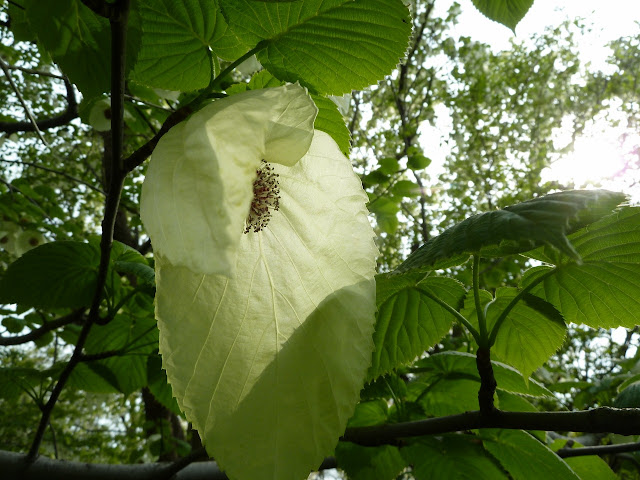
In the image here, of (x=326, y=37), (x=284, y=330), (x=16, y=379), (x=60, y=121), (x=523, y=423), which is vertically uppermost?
(x=60, y=121)

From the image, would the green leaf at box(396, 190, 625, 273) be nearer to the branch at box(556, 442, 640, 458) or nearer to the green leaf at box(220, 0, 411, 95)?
the green leaf at box(220, 0, 411, 95)

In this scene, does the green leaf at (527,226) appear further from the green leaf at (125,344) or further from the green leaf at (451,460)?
the green leaf at (125,344)

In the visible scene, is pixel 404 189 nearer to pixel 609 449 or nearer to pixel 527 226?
pixel 609 449

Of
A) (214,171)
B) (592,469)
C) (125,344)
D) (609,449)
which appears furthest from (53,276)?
(592,469)

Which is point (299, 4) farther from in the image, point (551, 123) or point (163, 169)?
point (551, 123)

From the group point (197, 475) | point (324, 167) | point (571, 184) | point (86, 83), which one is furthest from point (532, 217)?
point (571, 184)

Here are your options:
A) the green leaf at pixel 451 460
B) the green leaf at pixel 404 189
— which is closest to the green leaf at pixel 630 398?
the green leaf at pixel 451 460
